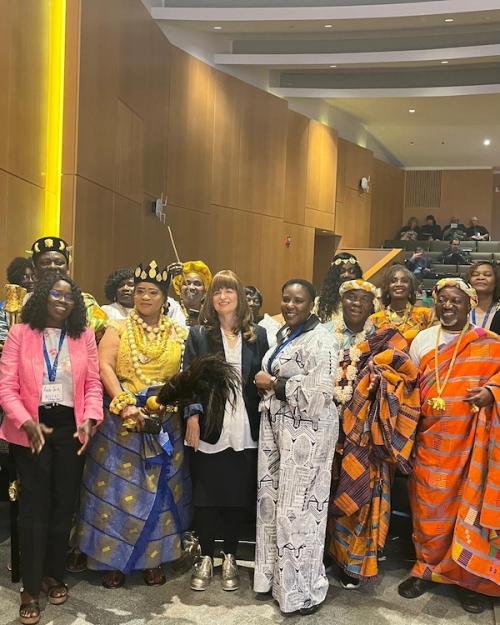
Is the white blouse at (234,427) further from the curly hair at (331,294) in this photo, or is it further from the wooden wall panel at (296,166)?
the wooden wall panel at (296,166)

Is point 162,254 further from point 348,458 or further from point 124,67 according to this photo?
point 348,458

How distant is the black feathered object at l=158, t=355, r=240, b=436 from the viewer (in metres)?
2.66

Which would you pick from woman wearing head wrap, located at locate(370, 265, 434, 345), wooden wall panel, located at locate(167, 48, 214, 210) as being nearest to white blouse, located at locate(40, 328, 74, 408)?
woman wearing head wrap, located at locate(370, 265, 434, 345)

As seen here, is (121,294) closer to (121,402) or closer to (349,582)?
(121,402)

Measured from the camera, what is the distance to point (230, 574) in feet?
10.0

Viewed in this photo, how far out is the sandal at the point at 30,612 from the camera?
105 inches

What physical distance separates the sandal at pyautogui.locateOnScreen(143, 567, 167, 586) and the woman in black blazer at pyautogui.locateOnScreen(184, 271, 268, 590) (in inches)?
5.9

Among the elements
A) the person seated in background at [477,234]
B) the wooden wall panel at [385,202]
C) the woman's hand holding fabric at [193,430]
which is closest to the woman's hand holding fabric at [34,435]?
the woman's hand holding fabric at [193,430]

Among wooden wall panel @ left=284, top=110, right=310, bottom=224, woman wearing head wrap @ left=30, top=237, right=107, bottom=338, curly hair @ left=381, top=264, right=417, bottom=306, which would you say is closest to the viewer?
woman wearing head wrap @ left=30, top=237, right=107, bottom=338

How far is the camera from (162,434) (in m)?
3.02

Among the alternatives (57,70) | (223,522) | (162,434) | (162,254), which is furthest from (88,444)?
(162,254)

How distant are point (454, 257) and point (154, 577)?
36.5 feet

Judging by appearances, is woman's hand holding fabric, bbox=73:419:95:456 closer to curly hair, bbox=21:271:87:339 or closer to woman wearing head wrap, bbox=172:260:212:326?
curly hair, bbox=21:271:87:339

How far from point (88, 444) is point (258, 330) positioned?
95cm
